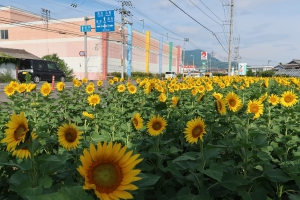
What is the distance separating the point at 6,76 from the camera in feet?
72.0

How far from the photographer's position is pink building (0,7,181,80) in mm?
33688

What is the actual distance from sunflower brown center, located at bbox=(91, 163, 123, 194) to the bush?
2362cm

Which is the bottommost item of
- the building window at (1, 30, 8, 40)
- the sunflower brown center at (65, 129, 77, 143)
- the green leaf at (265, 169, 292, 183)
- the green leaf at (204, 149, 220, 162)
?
the green leaf at (265, 169, 292, 183)

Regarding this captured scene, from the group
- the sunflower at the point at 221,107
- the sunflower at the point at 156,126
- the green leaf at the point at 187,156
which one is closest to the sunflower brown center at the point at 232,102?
the sunflower at the point at 221,107

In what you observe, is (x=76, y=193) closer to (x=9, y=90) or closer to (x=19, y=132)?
(x=19, y=132)

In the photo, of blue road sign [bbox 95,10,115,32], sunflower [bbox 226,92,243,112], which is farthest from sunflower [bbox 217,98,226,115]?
blue road sign [bbox 95,10,115,32]

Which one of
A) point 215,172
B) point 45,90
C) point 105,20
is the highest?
point 105,20

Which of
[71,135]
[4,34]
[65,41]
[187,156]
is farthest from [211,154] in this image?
[4,34]

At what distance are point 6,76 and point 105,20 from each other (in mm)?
9870

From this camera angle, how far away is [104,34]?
33.2 meters

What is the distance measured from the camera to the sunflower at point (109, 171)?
0.85 meters

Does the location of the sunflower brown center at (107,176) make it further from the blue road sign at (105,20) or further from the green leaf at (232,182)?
the blue road sign at (105,20)

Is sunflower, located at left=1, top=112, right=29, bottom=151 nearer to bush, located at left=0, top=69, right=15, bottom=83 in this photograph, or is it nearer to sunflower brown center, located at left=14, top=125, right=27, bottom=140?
sunflower brown center, located at left=14, top=125, right=27, bottom=140

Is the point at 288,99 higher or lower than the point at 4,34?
lower
